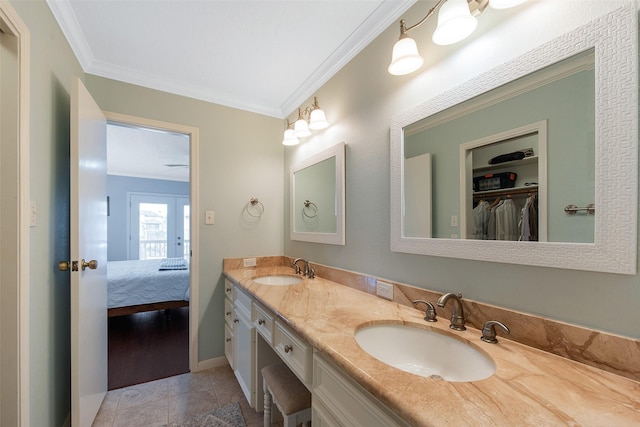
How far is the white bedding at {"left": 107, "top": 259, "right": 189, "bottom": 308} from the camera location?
292 cm

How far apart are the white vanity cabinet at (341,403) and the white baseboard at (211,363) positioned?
5.43ft

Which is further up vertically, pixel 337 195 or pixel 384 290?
pixel 337 195

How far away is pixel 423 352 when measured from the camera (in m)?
0.96

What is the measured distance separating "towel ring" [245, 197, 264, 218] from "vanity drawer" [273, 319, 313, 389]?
1342 millimetres

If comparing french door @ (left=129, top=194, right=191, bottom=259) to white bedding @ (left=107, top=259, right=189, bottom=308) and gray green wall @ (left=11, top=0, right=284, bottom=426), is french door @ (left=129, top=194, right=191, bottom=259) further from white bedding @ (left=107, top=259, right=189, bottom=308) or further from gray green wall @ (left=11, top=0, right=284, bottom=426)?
gray green wall @ (left=11, top=0, right=284, bottom=426)

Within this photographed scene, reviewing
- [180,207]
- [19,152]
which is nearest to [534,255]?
[19,152]

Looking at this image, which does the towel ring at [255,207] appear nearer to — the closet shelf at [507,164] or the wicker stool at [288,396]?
the wicker stool at [288,396]

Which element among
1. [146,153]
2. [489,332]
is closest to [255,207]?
[489,332]

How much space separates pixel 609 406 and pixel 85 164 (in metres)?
2.21

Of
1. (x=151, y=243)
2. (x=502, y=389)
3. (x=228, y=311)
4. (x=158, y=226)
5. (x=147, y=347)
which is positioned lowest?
(x=147, y=347)

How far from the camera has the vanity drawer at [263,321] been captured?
50.3 inches

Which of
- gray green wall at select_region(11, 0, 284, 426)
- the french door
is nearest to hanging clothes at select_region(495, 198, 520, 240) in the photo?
gray green wall at select_region(11, 0, 284, 426)

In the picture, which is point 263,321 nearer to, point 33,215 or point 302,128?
point 33,215

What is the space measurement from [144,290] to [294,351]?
9.07 feet
